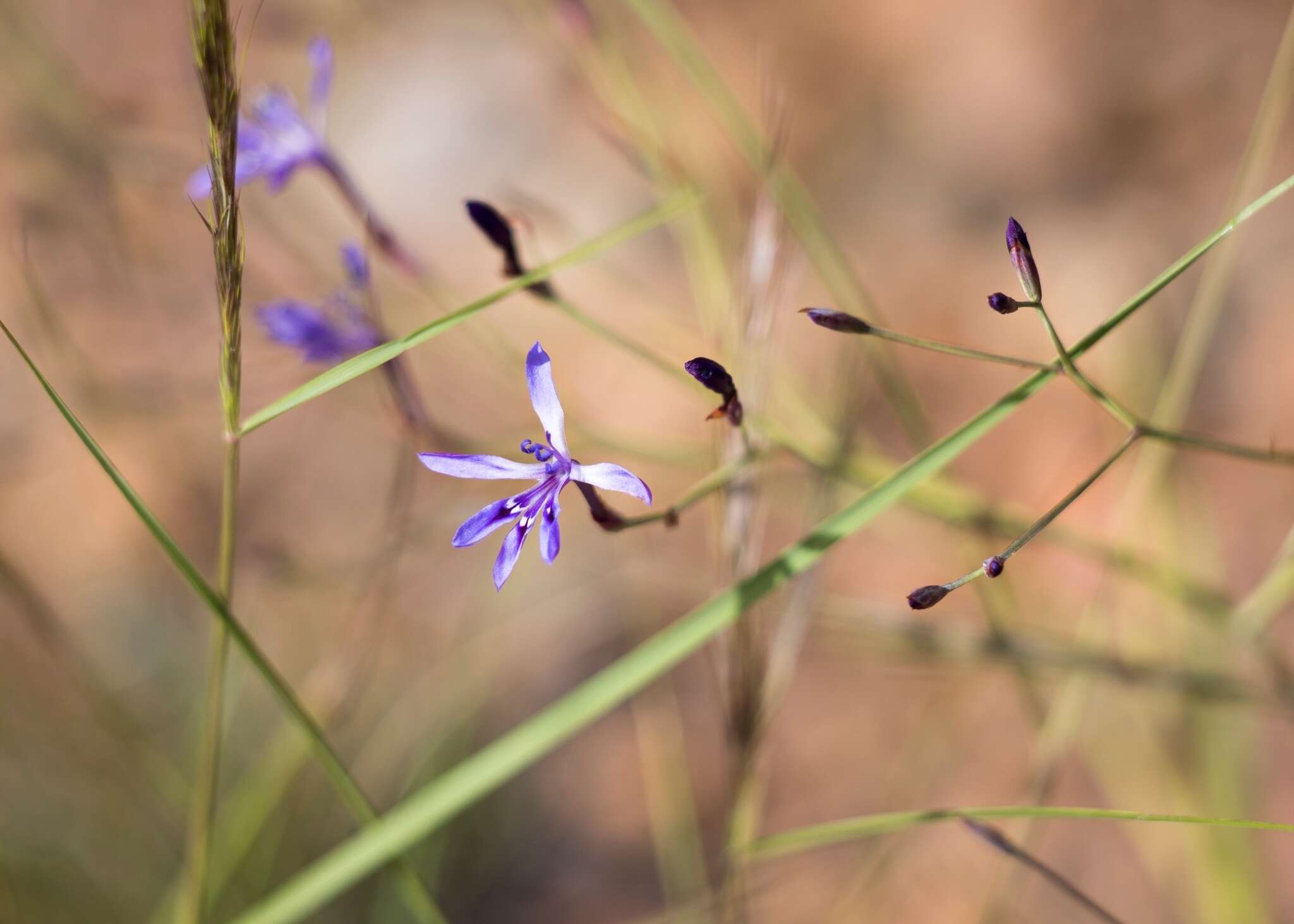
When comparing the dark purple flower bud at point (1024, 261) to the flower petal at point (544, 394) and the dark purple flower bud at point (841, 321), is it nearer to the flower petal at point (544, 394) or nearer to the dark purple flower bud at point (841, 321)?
the dark purple flower bud at point (841, 321)

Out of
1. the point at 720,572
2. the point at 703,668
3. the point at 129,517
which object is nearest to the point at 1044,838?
the point at 703,668

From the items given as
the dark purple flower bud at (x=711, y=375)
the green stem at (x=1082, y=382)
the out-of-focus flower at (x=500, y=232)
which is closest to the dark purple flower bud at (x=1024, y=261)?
the green stem at (x=1082, y=382)

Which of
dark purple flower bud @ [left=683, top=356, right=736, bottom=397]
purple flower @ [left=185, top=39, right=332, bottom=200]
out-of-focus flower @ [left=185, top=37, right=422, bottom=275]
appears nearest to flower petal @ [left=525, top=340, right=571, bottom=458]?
dark purple flower bud @ [left=683, top=356, right=736, bottom=397]

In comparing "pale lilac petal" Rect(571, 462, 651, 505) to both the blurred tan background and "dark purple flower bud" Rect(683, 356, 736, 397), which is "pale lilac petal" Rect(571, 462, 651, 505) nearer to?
"dark purple flower bud" Rect(683, 356, 736, 397)

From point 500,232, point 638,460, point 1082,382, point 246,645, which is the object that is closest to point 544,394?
point 500,232

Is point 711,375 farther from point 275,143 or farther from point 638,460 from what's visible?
point 638,460
